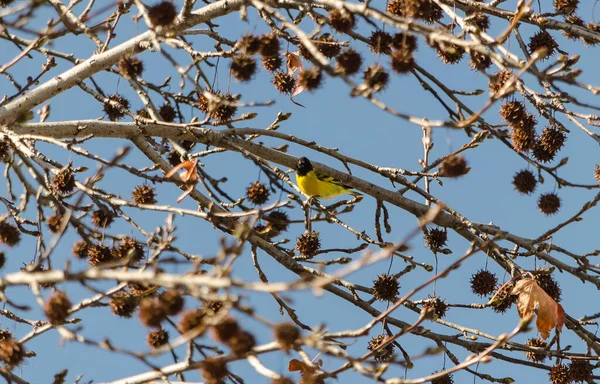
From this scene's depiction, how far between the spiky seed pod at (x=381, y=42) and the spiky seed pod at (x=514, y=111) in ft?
3.55

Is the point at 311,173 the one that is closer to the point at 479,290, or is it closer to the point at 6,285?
the point at 479,290

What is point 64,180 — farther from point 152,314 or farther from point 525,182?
point 525,182

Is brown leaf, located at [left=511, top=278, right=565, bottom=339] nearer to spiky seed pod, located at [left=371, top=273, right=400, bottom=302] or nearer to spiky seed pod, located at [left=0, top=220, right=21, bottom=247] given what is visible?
spiky seed pod, located at [left=371, top=273, right=400, bottom=302]

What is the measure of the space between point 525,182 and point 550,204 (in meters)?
0.30

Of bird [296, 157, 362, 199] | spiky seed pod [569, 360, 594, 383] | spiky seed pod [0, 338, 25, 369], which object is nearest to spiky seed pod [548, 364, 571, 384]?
spiky seed pod [569, 360, 594, 383]

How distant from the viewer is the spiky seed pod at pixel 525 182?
5730 millimetres

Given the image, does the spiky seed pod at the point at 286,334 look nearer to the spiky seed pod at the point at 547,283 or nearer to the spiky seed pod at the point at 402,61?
the spiky seed pod at the point at 402,61

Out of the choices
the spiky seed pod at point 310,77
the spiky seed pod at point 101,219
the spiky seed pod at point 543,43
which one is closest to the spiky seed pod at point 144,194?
the spiky seed pod at point 101,219

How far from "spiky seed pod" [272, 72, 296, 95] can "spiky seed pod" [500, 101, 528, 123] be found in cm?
170

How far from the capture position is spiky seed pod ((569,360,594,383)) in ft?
17.9

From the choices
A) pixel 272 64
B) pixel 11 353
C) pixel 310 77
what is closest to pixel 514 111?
pixel 310 77

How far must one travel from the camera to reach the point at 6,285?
10.7 ft

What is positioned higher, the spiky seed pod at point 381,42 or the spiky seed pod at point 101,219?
the spiky seed pod at point 381,42

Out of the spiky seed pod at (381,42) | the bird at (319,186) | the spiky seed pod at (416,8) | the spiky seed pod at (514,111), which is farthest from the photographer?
the bird at (319,186)
